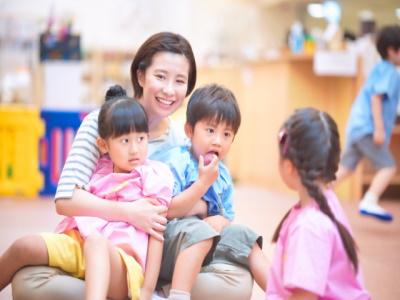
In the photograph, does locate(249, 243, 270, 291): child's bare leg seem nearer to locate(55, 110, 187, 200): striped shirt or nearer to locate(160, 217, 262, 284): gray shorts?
locate(160, 217, 262, 284): gray shorts

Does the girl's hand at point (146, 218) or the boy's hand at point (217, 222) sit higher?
the girl's hand at point (146, 218)

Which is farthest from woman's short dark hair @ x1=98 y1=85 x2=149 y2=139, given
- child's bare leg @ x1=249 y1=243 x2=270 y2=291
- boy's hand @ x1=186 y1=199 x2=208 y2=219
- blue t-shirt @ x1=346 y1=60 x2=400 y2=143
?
blue t-shirt @ x1=346 y1=60 x2=400 y2=143

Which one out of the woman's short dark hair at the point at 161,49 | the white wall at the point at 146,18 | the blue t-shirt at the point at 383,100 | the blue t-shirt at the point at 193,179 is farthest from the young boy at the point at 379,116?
the white wall at the point at 146,18

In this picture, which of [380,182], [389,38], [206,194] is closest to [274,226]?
[380,182]

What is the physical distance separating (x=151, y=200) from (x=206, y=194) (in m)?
0.19

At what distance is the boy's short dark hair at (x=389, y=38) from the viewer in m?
3.70

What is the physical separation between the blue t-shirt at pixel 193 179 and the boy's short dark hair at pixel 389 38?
2.12m

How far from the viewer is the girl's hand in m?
1.64

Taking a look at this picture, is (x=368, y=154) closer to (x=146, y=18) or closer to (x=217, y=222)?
(x=217, y=222)

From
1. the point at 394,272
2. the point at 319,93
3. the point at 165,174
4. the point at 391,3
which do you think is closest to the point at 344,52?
the point at 319,93

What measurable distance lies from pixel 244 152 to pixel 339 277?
4.91 meters

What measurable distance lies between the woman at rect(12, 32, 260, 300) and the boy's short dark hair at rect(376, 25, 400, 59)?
80.4 inches

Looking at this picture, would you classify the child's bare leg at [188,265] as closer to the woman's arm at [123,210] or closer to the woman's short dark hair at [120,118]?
the woman's arm at [123,210]

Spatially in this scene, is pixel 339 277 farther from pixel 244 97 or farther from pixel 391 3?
pixel 391 3
